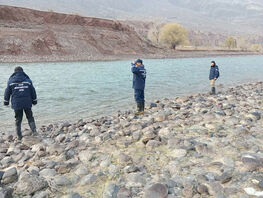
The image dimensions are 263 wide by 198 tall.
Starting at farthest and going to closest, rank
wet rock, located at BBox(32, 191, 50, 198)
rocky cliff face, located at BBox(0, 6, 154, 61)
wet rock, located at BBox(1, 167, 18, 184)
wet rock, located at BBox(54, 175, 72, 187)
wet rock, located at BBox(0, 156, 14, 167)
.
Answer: rocky cliff face, located at BBox(0, 6, 154, 61)
wet rock, located at BBox(0, 156, 14, 167)
wet rock, located at BBox(1, 167, 18, 184)
wet rock, located at BBox(54, 175, 72, 187)
wet rock, located at BBox(32, 191, 50, 198)

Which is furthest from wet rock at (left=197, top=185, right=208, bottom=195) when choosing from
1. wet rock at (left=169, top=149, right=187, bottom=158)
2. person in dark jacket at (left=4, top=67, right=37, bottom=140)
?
person in dark jacket at (left=4, top=67, right=37, bottom=140)

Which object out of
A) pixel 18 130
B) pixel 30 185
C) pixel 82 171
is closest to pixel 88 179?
pixel 82 171

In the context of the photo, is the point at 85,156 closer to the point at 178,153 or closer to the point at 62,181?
the point at 62,181

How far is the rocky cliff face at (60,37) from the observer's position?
42625mm

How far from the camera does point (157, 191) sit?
Result: 11.0 feet

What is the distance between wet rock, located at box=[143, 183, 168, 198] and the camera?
328cm

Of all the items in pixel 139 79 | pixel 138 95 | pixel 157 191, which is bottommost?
pixel 157 191

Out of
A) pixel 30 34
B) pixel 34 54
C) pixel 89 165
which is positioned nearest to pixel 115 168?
pixel 89 165

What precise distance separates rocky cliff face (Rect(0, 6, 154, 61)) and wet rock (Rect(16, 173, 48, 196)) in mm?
39113

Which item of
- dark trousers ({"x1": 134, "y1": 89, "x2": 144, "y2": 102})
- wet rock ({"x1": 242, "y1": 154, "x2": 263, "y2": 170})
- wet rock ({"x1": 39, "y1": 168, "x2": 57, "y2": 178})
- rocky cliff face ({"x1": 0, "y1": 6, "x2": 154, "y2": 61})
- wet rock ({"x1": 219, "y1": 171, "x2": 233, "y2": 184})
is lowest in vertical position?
wet rock ({"x1": 39, "y1": 168, "x2": 57, "y2": 178})

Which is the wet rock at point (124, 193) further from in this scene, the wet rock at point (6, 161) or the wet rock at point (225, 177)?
the wet rock at point (6, 161)

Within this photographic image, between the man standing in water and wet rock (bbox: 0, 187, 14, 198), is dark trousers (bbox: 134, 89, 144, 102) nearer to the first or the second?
the man standing in water

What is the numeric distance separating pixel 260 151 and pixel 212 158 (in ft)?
3.04

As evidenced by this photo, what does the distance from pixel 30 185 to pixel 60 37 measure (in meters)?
49.5
